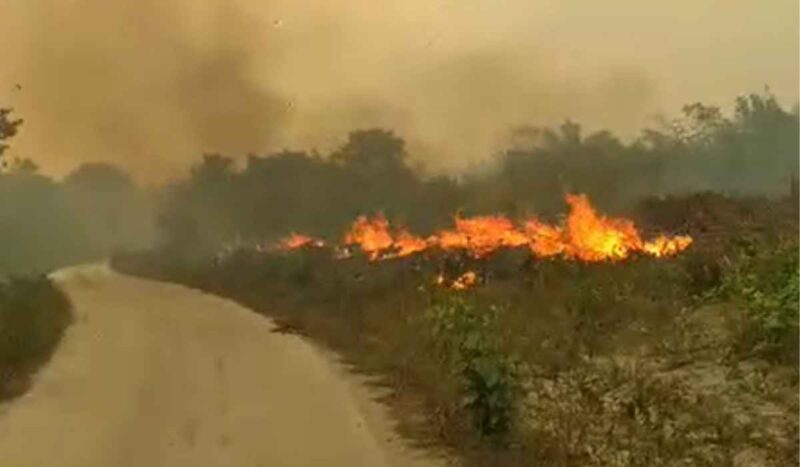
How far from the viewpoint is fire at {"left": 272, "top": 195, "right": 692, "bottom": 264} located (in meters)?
27.9

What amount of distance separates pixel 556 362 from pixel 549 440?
5.19 m

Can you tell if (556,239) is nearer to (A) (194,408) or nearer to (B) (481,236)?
(B) (481,236)

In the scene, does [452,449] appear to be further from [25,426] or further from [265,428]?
[25,426]

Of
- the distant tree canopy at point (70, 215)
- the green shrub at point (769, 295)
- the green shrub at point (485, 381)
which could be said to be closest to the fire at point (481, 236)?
the green shrub at point (769, 295)

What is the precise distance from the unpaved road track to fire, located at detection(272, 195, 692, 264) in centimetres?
802

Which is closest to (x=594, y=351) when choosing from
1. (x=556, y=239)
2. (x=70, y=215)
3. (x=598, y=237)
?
(x=598, y=237)

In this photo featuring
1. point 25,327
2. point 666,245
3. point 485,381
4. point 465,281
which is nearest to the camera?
point 485,381

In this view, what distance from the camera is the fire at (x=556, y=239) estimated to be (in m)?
27.9

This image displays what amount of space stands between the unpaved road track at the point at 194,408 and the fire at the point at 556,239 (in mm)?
8024

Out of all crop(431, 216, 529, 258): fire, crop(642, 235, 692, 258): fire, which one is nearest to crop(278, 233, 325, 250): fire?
crop(431, 216, 529, 258): fire

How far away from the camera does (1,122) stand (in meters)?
31.6

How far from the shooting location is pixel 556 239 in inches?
1171

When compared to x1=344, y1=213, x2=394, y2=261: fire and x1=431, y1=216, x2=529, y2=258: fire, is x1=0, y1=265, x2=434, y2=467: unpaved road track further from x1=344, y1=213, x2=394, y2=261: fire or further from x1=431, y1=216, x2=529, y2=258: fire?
x1=344, y1=213, x2=394, y2=261: fire

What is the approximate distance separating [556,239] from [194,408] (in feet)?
51.8
